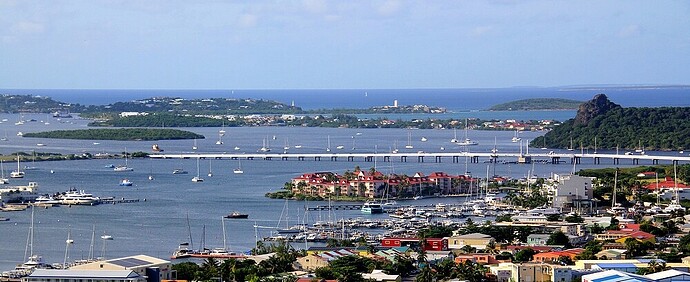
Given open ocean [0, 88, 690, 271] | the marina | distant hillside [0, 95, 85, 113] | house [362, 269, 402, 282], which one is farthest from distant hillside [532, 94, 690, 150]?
distant hillside [0, 95, 85, 113]

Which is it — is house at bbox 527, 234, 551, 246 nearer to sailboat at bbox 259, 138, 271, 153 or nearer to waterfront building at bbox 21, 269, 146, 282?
waterfront building at bbox 21, 269, 146, 282

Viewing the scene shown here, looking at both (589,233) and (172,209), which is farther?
(172,209)

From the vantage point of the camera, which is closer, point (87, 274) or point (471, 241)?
point (87, 274)

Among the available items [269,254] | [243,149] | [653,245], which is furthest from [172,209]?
Result: [243,149]

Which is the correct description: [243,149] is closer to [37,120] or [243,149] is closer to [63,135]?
[63,135]

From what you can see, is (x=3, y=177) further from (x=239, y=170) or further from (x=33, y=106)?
(x=33, y=106)

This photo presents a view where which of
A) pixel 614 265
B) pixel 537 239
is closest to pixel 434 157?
pixel 537 239

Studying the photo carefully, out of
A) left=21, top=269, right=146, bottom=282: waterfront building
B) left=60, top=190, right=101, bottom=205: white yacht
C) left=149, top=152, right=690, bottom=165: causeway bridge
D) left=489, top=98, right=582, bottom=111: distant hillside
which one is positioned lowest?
left=489, top=98, right=582, bottom=111: distant hillside
